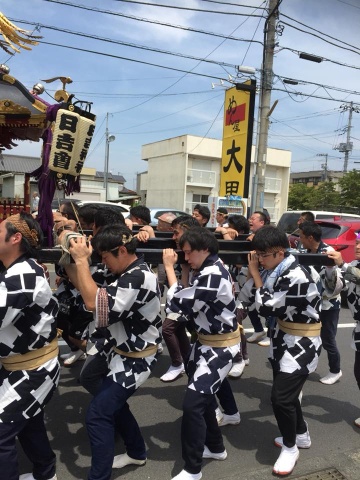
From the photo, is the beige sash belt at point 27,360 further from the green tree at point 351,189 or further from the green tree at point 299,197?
the green tree at point 299,197

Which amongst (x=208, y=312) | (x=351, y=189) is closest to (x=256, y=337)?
(x=208, y=312)

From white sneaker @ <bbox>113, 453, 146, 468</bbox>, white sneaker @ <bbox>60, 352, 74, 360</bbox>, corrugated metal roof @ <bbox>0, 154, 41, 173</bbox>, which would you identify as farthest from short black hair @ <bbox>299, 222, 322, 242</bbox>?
corrugated metal roof @ <bbox>0, 154, 41, 173</bbox>

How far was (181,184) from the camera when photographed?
31.0 m

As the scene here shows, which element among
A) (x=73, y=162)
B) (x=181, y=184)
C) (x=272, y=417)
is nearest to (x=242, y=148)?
(x=73, y=162)

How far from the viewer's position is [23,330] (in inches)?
83.2

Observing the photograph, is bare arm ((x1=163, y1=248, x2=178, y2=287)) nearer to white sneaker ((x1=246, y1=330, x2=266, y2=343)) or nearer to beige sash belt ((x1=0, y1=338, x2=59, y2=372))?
beige sash belt ((x1=0, y1=338, x2=59, y2=372))

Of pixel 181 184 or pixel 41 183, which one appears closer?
pixel 41 183

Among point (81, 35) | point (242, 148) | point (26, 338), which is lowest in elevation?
point (26, 338)

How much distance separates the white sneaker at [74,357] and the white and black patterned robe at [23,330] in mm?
2232

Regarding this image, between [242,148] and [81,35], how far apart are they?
4892 millimetres

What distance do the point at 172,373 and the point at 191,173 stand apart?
27.6 meters

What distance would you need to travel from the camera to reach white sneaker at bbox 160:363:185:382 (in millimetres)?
4176

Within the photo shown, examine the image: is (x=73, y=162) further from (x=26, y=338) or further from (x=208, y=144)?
(x=208, y=144)

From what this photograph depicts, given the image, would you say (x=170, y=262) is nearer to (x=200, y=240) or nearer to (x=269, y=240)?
(x=200, y=240)
